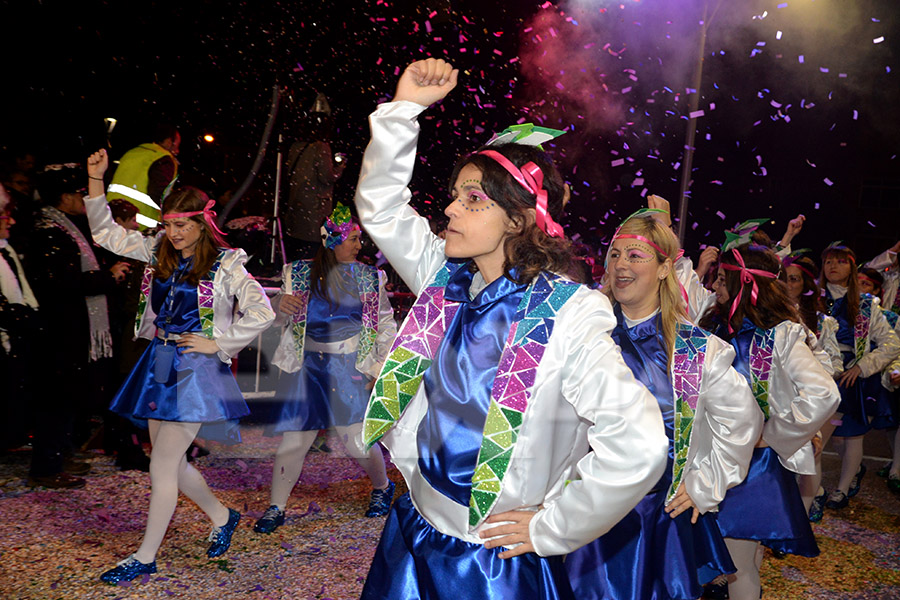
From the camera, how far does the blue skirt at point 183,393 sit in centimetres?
356

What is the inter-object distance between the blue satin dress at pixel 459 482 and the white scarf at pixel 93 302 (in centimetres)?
388

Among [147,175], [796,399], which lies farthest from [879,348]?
[147,175]

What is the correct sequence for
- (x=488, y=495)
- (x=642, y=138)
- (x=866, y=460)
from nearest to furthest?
(x=488, y=495), (x=866, y=460), (x=642, y=138)

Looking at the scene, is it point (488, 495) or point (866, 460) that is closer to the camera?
point (488, 495)

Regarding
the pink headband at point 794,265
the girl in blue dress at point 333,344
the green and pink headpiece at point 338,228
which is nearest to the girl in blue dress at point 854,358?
the pink headband at point 794,265

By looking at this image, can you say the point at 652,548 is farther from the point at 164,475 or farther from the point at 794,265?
the point at 794,265

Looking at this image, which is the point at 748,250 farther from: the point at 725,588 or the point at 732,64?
the point at 732,64

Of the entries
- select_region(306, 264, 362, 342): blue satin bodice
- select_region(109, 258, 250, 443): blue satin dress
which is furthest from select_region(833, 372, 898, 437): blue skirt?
select_region(109, 258, 250, 443): blue satin dress

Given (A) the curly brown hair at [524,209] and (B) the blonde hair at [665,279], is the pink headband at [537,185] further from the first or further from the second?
(B) the blonde hair at [665,279]

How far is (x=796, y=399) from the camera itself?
3.21m

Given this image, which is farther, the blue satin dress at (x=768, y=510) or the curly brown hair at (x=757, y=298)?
the curly brown hair at (x=757, y=298)

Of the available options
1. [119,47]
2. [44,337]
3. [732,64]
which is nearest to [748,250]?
[44,337]

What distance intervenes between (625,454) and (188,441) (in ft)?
9.12

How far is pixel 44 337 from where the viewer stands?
471 cm
